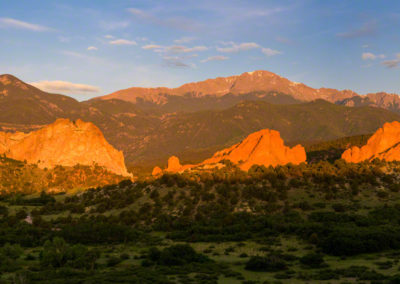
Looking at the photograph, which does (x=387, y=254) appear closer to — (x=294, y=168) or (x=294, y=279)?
(x=294, y=279)

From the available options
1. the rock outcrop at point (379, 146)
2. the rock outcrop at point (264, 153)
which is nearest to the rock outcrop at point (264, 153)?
the rock outcrop at point (264, 153)

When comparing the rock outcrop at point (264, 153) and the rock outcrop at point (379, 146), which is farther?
the rock outcrop at point (379, 146)

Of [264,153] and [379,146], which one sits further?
Result: [379,146]

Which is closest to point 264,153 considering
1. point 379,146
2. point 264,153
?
point 264,153

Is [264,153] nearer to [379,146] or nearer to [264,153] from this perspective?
[264,153]

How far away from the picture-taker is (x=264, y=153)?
15500 cm

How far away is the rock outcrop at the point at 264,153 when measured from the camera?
154m

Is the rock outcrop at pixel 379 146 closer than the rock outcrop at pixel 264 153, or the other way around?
the rock outcrop at pixel 264 153

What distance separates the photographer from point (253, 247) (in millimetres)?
83438

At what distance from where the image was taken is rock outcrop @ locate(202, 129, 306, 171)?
154m

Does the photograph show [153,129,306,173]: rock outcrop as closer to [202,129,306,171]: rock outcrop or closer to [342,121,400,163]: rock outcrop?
[202,129,306,171]: rock outcrop

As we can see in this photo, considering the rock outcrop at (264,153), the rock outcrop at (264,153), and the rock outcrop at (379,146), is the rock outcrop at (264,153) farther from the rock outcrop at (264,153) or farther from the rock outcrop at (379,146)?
the rock outcrop at (379,146)

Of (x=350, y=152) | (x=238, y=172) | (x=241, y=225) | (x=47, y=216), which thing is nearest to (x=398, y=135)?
(x=350, y=152)

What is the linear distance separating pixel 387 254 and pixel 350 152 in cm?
11316
